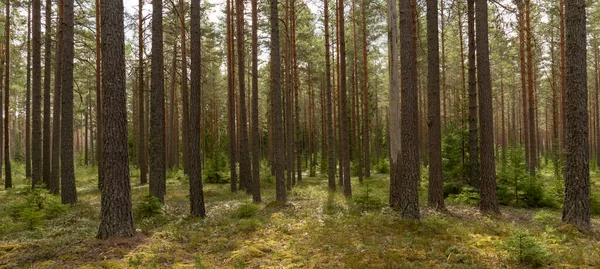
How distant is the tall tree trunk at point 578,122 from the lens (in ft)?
25.0

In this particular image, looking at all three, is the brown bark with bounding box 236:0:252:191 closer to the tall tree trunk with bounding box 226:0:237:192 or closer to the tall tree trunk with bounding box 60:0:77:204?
the tall tree trunk with bounding box 226:0:237:192

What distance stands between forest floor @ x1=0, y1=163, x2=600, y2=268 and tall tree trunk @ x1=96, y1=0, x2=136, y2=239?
0.51m

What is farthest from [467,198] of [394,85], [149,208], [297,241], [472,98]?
[149,208]

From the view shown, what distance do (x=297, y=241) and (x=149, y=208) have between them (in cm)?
555

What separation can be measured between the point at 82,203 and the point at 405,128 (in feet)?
39.6

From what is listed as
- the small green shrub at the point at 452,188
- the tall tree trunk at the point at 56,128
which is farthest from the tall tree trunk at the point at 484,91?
the tall tree trunk at the point at 56,128

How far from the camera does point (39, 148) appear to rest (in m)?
13.6

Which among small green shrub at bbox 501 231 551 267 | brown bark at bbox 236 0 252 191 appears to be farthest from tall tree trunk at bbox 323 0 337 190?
small green shrub at bbox 501 231 551 267

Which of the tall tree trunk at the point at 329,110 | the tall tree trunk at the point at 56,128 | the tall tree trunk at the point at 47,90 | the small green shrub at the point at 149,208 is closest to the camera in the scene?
the small green shrub at the point at 149,208

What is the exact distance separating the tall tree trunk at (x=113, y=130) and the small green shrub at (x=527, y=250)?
762 cm

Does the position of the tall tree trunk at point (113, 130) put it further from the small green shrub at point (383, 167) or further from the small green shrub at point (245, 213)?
the small green shrub at point (383, 167)

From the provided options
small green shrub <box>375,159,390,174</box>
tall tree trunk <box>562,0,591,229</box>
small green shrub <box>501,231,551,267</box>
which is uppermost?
tall tree trunk <box>562,0,591,229</box>

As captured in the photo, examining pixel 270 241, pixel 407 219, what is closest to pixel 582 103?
pixel 407 219

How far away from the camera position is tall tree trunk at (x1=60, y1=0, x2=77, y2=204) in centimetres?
1134
